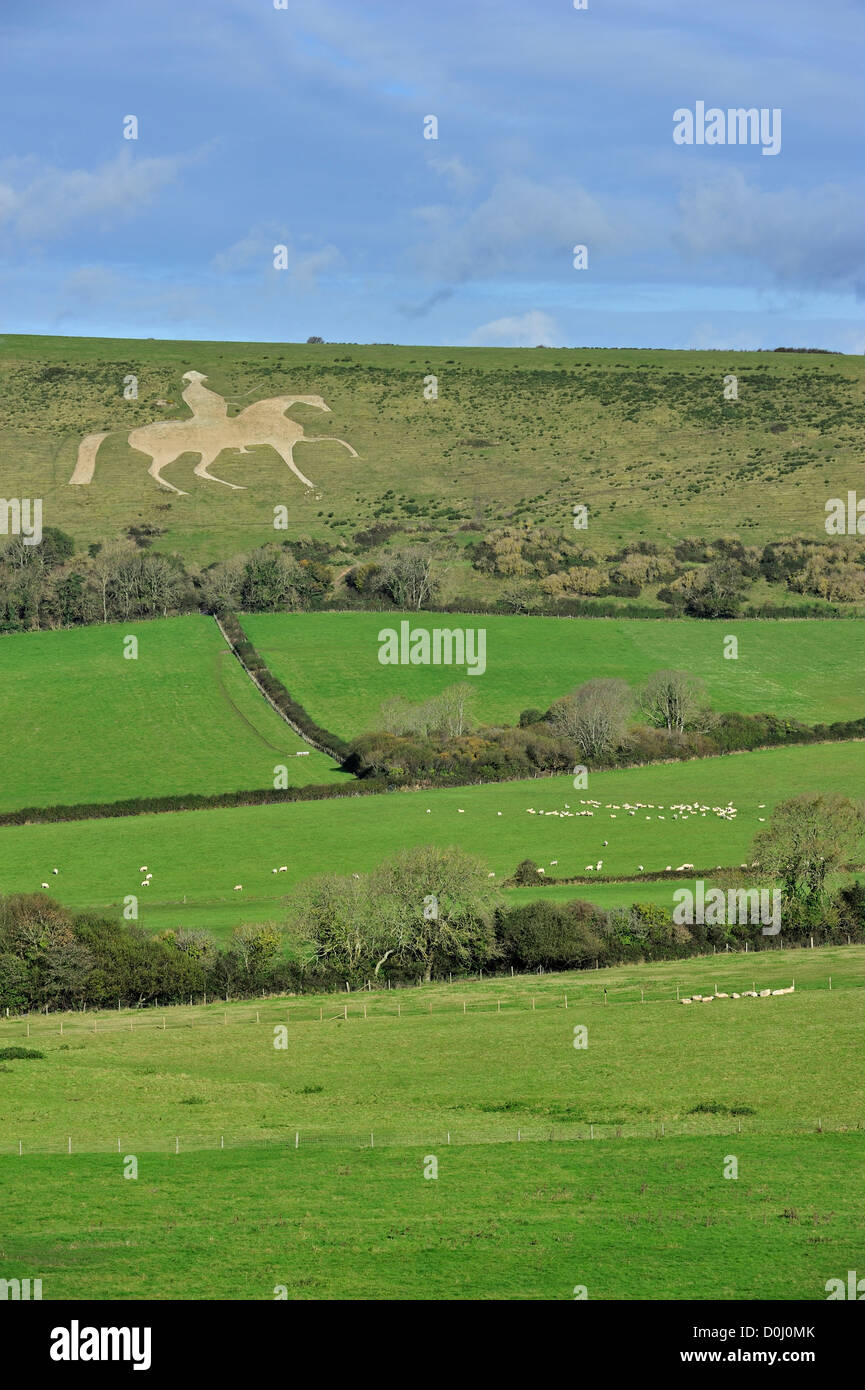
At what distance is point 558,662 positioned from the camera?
407ft

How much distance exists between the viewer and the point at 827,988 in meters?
58.2

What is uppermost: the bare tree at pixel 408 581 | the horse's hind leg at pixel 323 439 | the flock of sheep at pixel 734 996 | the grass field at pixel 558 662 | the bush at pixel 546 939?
the horse's hind leg at pixel 323 439

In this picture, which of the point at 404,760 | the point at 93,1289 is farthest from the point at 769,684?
the point at 93,1289

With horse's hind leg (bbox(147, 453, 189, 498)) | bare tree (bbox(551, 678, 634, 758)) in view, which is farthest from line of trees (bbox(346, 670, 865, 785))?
horse's hind leg (bbox(147, 453, 189, 498))

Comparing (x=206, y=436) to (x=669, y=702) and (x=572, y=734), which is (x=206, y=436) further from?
(x=572, y=734)

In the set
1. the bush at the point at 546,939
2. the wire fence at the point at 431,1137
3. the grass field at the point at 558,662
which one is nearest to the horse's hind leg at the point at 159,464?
the grass field at the point at 558,662

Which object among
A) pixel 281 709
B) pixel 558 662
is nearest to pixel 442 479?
pixel 558 662

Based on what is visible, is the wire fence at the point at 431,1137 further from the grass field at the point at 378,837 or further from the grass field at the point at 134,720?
the grass field at the point at 134,720

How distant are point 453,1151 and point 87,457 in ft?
515

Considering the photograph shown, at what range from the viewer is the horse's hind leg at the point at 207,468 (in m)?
175

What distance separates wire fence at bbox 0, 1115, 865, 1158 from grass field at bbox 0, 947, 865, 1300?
0.45ft

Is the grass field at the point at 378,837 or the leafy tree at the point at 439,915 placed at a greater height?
the grass field at the point at 378,837

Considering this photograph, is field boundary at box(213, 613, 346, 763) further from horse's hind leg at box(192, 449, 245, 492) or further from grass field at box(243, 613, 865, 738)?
horse's hind leg at box(192, 449, 245, 492)

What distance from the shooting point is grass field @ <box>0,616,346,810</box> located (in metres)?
99.1
